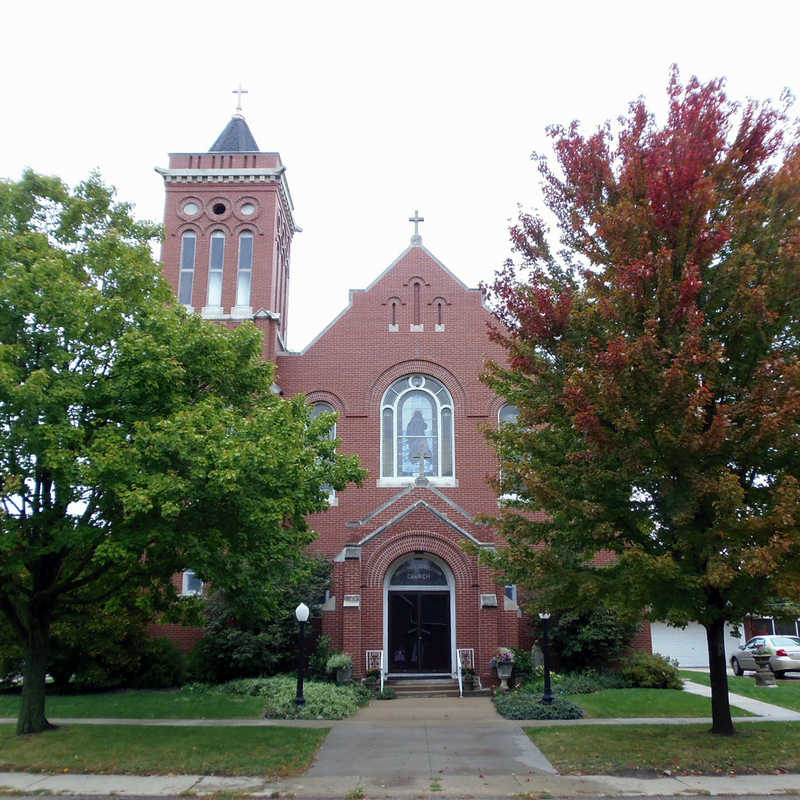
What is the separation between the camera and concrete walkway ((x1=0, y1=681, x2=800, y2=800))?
32.9 ft

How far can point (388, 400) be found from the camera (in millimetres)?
24438

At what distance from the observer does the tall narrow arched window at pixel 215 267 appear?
84.6 ft

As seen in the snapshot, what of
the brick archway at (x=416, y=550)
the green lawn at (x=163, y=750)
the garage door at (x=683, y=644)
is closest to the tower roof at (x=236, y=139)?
the brick archway at (x=416, y=550)

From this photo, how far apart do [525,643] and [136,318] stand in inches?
552

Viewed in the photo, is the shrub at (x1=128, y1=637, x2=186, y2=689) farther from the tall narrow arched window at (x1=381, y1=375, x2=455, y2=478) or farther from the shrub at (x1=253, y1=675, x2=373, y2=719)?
the tall narrow arched window at (x1=381, y1=375, x2=455, y2=478)

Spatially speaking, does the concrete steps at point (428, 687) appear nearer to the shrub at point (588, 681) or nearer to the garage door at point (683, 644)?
the shrub at point (588, 681)

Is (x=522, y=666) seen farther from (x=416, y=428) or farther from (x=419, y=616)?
(x=416, y=428)

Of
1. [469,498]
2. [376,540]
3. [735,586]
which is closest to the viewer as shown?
[735,586]

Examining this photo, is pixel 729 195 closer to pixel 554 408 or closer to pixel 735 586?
pixel 554 408

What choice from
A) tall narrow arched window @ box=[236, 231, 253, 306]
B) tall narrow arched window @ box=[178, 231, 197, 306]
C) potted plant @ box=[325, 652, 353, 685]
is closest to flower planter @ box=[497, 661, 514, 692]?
potted plant @ box=[325, 652, 353, 685]

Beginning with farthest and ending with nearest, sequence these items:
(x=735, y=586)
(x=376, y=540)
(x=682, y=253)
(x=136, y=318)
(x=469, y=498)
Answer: (x=469, y=498)
(x=376, y=540)
(x=136, y=318)
(x=682, y=253)
(x=735, y=586)

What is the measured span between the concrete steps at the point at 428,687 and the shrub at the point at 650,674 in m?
3.79

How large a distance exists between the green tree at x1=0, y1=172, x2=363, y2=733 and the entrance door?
7058 mm

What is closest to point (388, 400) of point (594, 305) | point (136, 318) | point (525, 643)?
point (525, 643)
